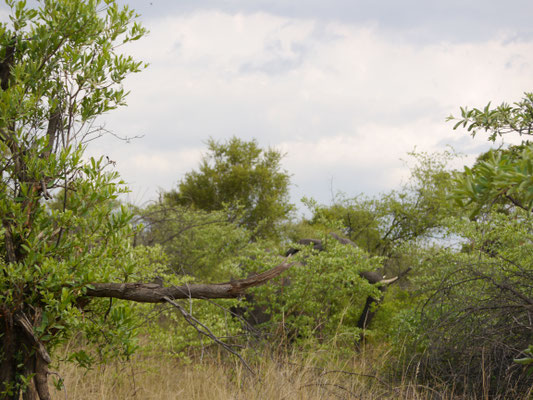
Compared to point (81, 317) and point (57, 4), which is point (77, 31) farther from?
point (81, 317)

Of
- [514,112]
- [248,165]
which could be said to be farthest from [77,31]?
[248,165]

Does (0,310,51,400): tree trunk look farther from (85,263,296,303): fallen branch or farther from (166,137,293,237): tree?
(166,137,293,237): tree

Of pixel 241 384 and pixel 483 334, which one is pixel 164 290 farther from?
pixel 483 334

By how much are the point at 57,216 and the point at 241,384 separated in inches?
128

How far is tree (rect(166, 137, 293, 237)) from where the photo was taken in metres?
23.4

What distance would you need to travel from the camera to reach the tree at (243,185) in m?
23.4

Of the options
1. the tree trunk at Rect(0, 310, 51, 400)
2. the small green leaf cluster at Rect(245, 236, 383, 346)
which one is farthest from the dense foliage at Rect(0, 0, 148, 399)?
the small green leaf cluster at Rect(245, 236, 383, 346)

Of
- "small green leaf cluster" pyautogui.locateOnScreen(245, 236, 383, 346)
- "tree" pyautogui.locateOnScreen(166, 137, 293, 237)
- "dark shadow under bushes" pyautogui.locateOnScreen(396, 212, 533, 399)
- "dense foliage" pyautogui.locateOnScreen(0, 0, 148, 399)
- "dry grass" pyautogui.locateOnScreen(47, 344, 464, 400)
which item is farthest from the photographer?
"tree" pyautogui.locateOnScreen(166, 137, 293, 237)

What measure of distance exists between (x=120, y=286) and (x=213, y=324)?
464 cm

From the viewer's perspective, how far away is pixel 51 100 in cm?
429

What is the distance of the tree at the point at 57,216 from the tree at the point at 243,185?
18.5 metres

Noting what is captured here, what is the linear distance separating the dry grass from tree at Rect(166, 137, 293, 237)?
15.8 m

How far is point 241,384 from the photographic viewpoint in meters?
5.95

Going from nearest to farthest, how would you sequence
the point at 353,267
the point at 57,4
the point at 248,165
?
the point at 57,4
the point at 353,267
the point at 248,165
